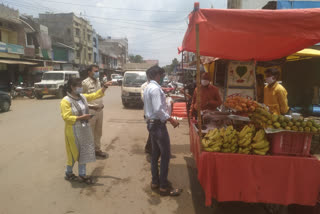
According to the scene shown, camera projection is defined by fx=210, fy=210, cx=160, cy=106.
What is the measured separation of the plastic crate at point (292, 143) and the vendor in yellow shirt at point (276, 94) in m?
1.83

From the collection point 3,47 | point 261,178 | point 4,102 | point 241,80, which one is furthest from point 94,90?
point 3,47

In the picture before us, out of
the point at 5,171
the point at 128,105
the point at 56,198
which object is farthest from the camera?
the point at 128,105

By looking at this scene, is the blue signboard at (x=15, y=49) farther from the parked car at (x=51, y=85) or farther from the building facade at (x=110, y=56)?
the building facade at (x=110, y=56)

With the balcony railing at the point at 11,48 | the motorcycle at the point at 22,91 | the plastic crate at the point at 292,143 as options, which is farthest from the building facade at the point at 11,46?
the plastic crate at the point at 292,143

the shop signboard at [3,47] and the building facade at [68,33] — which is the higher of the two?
the building facade at [68,33]

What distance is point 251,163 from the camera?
8.04 feet

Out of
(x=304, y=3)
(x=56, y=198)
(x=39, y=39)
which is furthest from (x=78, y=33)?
(x=56, y=198)

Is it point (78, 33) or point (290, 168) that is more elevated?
point (78, 33)

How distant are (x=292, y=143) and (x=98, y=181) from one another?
3.10 metres

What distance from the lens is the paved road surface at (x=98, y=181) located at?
301 cm

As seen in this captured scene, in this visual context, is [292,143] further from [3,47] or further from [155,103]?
[3,47]

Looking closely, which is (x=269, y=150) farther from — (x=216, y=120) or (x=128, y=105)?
(x=128, y=105)

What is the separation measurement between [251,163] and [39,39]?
25949mm

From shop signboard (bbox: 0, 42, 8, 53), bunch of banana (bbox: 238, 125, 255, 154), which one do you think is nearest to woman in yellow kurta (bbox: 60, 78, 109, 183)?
bunch of banana (bbox: 238, 125, 255, 154)
